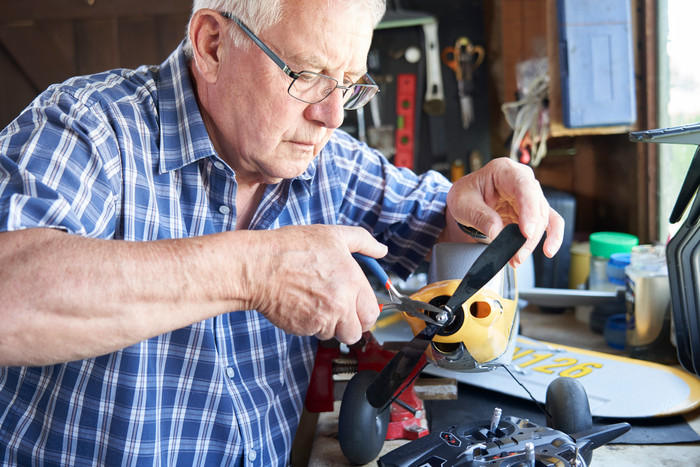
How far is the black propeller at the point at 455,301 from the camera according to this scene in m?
1.03

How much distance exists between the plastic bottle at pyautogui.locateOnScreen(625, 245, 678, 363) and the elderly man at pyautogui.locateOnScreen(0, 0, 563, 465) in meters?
0.44

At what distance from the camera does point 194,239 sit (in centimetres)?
84

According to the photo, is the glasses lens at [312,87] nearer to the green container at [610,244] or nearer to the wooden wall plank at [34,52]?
the green container at [610,244]

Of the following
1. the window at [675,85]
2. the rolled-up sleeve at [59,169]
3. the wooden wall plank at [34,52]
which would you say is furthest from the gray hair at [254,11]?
the wooden wall plank at [34,52]

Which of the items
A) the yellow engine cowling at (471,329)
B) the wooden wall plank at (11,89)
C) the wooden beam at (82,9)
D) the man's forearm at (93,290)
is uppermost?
the wooden beam at (82,9)

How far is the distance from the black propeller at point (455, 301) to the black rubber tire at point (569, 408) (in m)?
0.25

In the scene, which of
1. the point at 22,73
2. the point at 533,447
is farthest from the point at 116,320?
the point at 22,73

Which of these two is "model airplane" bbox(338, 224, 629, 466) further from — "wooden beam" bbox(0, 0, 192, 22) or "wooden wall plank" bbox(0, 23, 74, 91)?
"wooden wall plank" bbox(0, 23, 74, 91)

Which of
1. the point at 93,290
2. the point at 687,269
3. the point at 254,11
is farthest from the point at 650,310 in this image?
the point at 93,290

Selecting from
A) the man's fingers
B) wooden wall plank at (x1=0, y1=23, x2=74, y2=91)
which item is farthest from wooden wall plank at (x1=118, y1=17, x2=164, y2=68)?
the man's fingers

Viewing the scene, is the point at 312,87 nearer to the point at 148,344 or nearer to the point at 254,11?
the point at 254,11

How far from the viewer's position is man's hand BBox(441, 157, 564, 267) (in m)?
1.19

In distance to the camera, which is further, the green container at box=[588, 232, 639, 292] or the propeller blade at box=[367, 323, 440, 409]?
the green container at box=[588, 232, 639, 292]

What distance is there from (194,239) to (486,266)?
0.46 m
